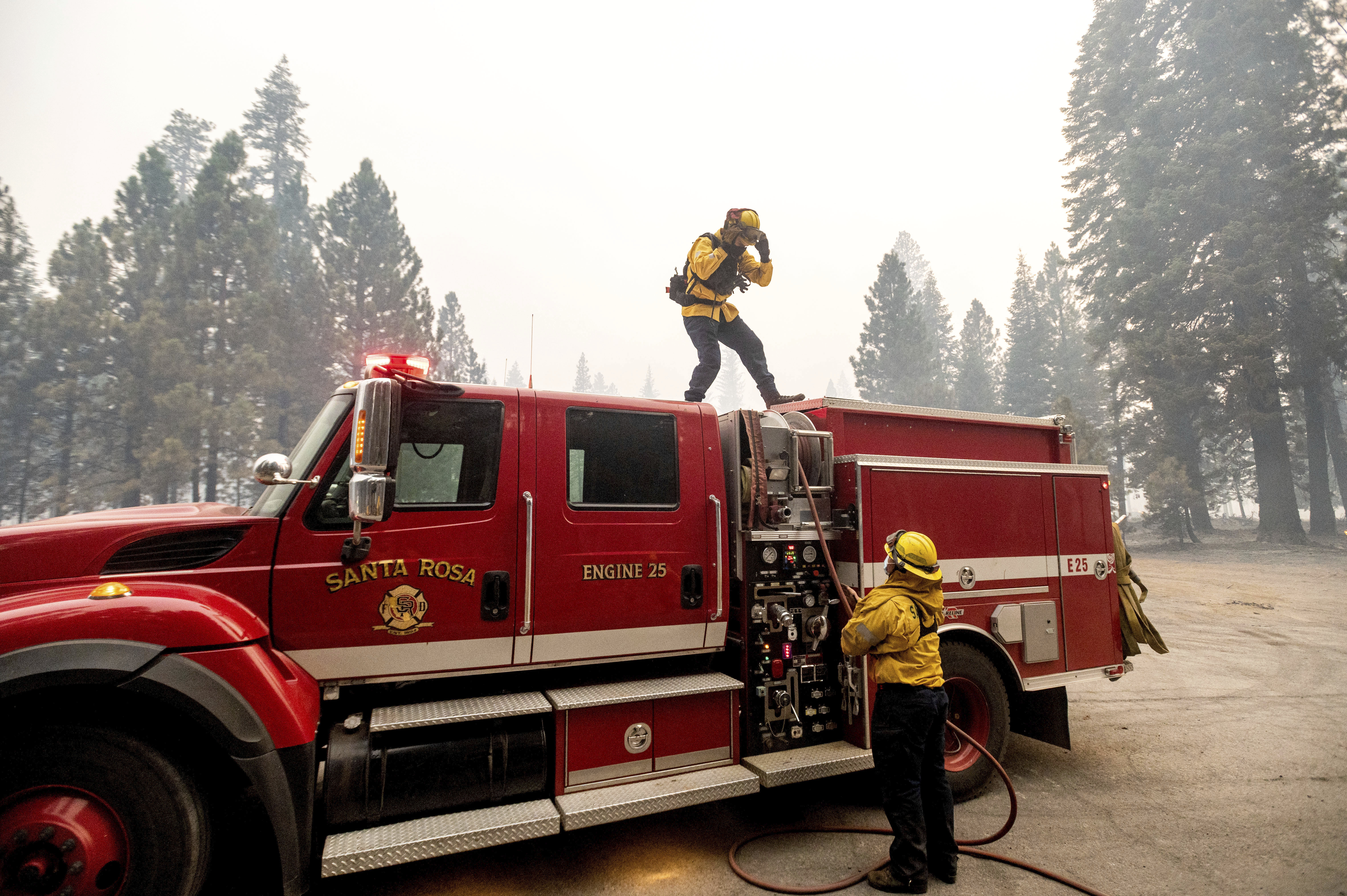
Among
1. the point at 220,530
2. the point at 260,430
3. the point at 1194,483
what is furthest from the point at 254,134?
the point at 1194,483

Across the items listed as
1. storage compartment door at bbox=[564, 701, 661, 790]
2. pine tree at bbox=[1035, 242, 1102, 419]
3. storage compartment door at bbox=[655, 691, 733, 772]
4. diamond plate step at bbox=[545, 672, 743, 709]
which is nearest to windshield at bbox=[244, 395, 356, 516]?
diamond plate step at bbox=[545, 672, 743, 709]

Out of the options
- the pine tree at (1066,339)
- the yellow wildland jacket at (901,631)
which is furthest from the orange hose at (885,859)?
the pine tree at (1066,339)

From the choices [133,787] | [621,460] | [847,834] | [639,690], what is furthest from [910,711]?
[133,787]

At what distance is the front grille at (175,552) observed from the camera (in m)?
3.15

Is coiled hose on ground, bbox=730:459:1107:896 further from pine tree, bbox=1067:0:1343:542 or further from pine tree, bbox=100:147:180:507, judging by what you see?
pine tree, bbox=1067:0:1343:542

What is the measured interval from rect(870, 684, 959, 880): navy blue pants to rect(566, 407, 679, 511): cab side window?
1.79 m

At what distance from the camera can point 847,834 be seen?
438cm

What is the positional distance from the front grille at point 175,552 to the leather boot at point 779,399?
12.5 ft

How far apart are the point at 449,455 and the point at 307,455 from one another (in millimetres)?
751

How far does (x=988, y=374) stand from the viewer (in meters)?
51.5

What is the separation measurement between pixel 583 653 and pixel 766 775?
1358 mm

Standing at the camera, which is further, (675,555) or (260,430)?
(260,430)

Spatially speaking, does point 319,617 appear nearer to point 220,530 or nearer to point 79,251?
point 220,530

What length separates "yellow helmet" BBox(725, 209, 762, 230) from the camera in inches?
226
